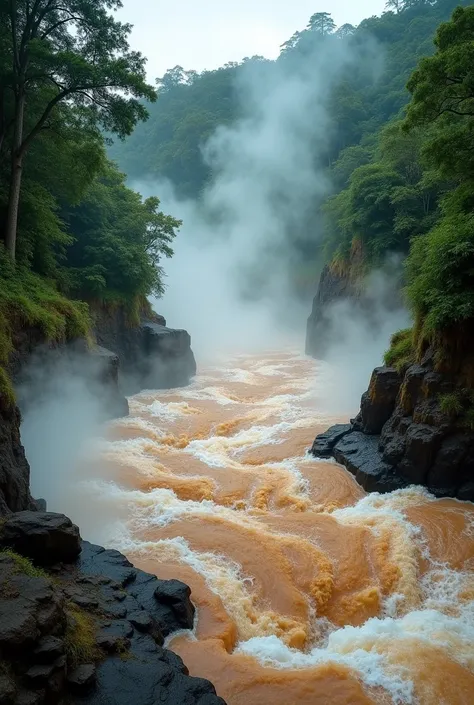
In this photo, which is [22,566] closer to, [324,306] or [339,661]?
[339,661]

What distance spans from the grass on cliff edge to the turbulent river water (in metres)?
3.81

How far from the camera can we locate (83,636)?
4816 mm

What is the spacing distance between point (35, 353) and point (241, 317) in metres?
41.2

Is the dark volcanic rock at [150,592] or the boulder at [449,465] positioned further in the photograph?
the boulder at [449,465]

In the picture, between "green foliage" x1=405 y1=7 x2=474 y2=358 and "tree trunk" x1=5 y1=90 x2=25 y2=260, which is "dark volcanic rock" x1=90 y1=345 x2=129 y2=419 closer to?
"tree trunk" x1=5 y1=90 x2=25 y2=260

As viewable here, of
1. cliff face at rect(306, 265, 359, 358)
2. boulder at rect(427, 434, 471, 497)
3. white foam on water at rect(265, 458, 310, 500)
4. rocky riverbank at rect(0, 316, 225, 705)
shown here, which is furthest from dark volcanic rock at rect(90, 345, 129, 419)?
cliff face at rect(306, 265, 359, 358)

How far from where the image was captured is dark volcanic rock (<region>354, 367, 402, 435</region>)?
499 inches

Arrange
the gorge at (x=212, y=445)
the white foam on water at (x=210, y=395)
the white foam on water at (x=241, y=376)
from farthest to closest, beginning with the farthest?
the white foam on water at (x=241, y=376) < the white foam on water at (x=210, y=395) < the gorge at (x=212, y=445)

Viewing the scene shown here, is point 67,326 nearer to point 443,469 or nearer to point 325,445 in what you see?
point 325,445

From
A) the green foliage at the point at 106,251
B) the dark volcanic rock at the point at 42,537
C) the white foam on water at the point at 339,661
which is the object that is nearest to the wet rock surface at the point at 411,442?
the white foam on water at the point at 339,661

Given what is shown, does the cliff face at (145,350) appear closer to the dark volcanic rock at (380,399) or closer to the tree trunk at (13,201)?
the tree trunk at (13,201)

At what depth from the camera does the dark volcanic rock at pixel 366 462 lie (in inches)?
442

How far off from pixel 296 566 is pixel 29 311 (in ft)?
28.3

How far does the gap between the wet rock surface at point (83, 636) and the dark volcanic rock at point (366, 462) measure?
6.29m
